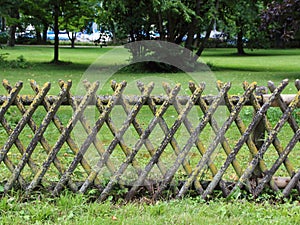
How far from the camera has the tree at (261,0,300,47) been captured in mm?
16172

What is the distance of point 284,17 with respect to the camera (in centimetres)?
1666

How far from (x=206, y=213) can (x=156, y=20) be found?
18727 millimetres

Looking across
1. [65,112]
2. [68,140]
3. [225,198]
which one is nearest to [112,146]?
[68,140]

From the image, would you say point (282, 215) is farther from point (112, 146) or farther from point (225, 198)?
point (112, 146)

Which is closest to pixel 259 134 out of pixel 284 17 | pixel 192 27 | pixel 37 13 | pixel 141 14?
pixel 284 17

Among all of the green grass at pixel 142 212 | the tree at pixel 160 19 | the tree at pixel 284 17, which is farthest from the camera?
the tree at pixel 160 19

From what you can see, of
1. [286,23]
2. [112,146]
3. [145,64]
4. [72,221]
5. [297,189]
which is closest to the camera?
[72,221]

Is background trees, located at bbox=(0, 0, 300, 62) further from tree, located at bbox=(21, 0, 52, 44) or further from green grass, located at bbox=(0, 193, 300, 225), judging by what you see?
green grass, located at bbox=(0, 193, 300, 225)

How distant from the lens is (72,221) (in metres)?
4.25

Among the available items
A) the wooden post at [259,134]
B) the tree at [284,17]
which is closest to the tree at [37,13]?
the tree at [284,17]

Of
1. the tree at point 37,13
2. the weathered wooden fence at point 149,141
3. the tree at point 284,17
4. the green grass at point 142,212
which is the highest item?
the weathered wooden fence at point 149,141

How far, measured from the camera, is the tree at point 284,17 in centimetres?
1617

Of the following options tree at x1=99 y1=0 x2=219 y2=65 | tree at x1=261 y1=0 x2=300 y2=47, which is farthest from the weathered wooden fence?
tree at x1=99 y1=0 x2=219 y2=65

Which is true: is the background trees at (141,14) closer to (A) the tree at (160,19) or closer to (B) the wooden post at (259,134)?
(A) the tree at (160,19)
